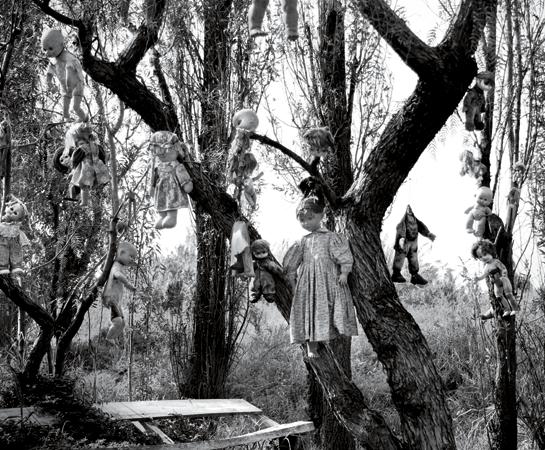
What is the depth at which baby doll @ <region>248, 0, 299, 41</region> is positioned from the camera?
264 centimetres

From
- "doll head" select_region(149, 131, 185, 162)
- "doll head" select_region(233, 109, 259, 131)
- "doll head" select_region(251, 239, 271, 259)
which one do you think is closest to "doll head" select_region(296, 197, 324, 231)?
"doll head" select_region(251, 239, 271, 259)

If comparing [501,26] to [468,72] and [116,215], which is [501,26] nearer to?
[468,72]

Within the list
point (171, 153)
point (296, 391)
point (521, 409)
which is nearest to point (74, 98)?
point (171, 153)

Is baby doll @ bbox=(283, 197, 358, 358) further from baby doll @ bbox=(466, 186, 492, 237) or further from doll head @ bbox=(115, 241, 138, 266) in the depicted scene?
baby doll @ bbox=(466, 186, 492, 237)

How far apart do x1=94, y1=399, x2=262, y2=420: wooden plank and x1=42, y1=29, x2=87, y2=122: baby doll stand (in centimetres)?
224

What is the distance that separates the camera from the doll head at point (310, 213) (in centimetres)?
426

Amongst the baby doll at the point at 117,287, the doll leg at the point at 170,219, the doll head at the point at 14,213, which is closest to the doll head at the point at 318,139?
the doll leg at the point at 170,219

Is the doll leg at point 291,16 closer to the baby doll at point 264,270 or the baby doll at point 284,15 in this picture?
the baby doll at point 284,15

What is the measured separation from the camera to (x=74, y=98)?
4.22m

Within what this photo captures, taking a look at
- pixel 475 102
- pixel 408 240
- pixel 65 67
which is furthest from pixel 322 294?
pixel 65 67

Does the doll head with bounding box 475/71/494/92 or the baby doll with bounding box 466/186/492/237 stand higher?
the doll head with bounding box 475/71/494/92

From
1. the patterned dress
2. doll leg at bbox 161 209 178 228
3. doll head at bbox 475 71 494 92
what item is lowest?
the patterned dress

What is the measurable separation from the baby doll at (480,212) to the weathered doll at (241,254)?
6.44 ft

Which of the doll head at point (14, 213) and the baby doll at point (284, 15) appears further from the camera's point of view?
the doll head at point (14, 213)
